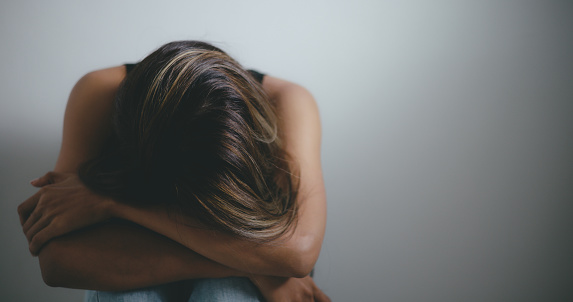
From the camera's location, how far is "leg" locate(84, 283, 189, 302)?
21.4 inches

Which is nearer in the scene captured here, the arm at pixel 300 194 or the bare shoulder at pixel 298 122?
the arm at pixel 300 194

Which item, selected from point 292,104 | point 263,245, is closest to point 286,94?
point 292,104

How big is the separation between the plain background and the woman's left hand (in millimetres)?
374

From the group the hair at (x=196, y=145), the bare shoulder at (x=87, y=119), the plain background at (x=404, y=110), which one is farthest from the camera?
the plain background at (x=404, y=110)

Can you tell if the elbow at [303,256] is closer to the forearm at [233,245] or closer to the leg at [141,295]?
the forearm at [233,245]

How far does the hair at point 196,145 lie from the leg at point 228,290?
0.13 meters

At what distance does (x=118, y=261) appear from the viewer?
0.52 meters

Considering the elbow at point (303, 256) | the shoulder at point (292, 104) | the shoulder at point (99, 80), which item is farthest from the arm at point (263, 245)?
the shoulder at point (99, 80)

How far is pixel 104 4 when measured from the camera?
80 cm

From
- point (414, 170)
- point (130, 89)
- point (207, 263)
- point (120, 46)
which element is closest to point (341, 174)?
point (414, 170)

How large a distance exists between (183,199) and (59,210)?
0.75 feet

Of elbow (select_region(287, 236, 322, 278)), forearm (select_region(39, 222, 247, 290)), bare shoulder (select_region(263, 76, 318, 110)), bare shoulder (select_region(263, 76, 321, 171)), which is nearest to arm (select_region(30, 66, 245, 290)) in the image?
forearm (select_region(39, 222, 247, 290))

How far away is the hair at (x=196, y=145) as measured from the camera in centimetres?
48

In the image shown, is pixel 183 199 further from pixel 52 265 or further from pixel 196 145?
pixel 52 265
